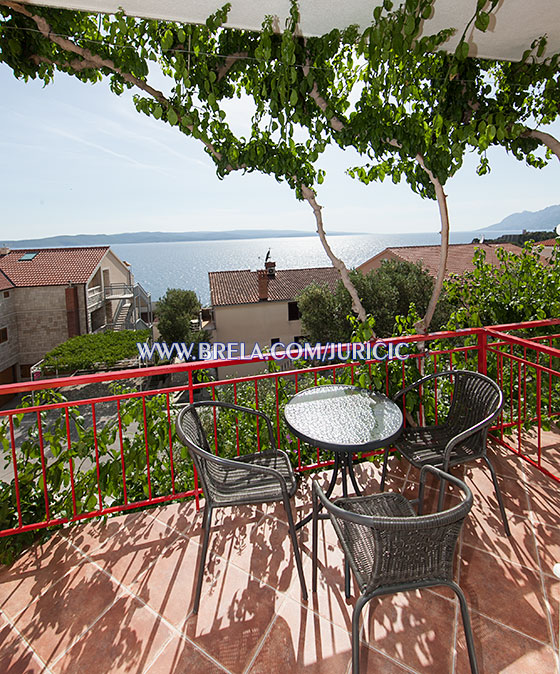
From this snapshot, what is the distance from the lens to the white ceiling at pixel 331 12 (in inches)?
87.4

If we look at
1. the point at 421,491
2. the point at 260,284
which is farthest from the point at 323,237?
the point at 260,284

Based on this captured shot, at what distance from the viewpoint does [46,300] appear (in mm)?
27406

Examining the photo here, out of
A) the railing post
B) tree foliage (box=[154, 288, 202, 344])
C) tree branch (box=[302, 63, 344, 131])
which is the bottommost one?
tree foliage (box=[154, 288, 202, 344])

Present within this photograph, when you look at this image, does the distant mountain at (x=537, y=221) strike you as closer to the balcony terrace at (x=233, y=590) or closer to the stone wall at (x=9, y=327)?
the balcony terrace at (x=233, y=590)

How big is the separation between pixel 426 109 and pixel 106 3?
2467mm

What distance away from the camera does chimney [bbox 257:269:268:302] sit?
2150cm

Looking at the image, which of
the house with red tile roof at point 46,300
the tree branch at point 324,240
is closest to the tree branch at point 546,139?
the tree branch at point 324,240

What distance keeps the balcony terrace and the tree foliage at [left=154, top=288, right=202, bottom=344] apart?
21908 millimetres

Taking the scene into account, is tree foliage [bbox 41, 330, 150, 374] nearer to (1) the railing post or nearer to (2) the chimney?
(2) the chimney

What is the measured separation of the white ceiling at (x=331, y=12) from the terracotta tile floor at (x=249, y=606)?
281 cm

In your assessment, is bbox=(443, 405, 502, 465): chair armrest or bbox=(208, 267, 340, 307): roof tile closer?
bbox=(443, 405, 502, 465): chair armrest

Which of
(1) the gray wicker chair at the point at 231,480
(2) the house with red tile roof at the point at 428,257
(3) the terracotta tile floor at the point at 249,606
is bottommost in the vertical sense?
(3) the terracotta tile floor at the point at 249,606

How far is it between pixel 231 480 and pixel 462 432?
3.66 ft

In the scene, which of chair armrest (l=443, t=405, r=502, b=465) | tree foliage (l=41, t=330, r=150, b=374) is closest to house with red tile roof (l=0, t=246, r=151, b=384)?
tree foliage (l=41, t=330, r=150, b=374)
